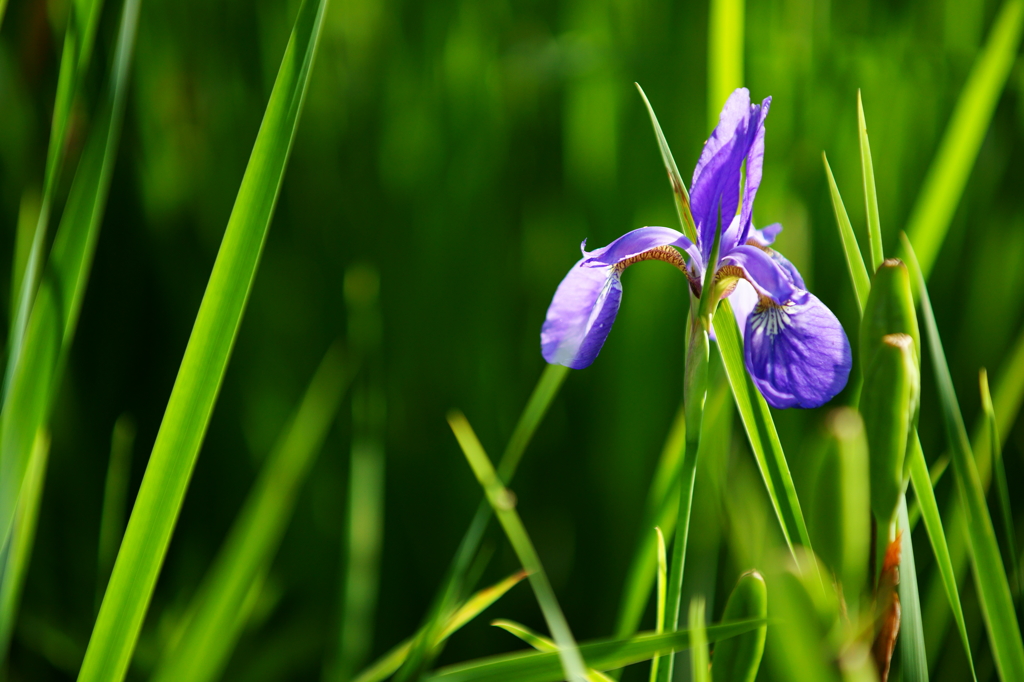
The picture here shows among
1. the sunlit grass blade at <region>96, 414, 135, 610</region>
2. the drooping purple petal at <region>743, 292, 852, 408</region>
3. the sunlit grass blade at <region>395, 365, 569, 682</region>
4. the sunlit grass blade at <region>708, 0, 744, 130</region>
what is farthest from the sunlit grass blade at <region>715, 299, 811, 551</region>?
the sunlit grass blade at <region>96, 414, 135, 610</region>

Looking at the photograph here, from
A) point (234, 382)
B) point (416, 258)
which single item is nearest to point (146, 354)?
point (234, 382)

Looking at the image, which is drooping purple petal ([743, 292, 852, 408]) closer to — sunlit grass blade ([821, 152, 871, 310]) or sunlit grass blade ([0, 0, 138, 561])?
sunlit grass blade ([821, 152, 871, 310])

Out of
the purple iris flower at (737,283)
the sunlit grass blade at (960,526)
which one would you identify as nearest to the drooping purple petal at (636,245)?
the purple iris flower at (737,283)

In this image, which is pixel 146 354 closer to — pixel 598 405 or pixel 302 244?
pixel 302 244

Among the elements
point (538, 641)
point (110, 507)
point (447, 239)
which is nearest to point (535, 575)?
point (538, 641)

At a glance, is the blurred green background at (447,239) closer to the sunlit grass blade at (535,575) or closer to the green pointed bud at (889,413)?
the sunlit grass blade at (535,575)

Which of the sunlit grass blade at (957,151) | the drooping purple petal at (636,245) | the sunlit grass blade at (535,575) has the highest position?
the sunlit grass blade at (957,151)

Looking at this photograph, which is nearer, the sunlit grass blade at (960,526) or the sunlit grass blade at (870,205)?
the sunlit grass blade at (870,205)
